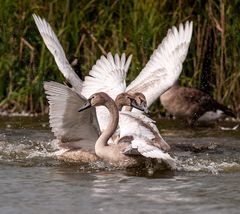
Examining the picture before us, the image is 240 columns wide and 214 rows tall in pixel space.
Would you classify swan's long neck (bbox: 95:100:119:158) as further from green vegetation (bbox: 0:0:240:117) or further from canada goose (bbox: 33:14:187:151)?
green vegetation (bbox: 0:0:240:117)

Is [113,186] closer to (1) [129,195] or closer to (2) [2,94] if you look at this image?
(1) [129,195]

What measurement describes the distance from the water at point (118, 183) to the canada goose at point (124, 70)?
72 cm

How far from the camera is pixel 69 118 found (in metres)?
10.1

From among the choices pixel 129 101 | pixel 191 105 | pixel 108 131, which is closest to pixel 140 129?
pixel 108 131

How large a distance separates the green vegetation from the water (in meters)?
1.87

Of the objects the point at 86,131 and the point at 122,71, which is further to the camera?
the point at 122,71

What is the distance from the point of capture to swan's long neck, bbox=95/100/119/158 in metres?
9.91

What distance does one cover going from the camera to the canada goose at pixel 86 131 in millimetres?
9641

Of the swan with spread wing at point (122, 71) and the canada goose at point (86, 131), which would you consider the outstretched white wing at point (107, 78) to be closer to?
the swan with spread wing at point (122, 71)

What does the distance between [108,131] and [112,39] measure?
421 centimetres

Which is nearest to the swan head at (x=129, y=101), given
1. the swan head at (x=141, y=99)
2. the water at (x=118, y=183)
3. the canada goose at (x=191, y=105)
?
the swan head at (x=141, y=99)

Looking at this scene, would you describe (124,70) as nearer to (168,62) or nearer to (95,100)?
(168,62)

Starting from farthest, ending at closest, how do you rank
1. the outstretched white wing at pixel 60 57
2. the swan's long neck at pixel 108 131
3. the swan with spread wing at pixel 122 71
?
1. the swan with spread wing at pixel 122 71
2. the outstretched white wing at pixel 60 57
3. the swan's long neck at pixel 108 131

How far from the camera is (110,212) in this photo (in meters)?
7.63
